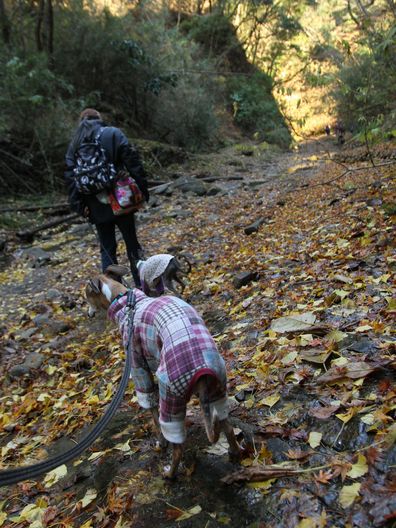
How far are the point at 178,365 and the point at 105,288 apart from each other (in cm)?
109

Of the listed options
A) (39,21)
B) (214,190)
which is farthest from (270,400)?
(39,21)

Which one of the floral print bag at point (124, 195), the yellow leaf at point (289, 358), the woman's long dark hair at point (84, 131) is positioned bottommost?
the yellow leaf at point (289, 358)

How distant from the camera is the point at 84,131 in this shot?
187 inches

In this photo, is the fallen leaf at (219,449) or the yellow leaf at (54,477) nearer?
the fallen leaf at (219,449)

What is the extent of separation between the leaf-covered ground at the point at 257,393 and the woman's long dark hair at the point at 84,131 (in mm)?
2205

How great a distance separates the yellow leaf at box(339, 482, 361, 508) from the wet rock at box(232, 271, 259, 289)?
319 cm

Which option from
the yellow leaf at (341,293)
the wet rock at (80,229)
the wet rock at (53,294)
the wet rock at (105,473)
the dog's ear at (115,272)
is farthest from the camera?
the wet rock at (80,229)

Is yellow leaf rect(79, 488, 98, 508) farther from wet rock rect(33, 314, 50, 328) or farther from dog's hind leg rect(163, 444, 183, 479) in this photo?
wet rock rect(33, 314, 50, 328)

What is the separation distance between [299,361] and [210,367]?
1.14 meters

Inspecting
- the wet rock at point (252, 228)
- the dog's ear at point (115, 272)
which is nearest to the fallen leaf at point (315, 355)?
the dog's ear at point (115, 272)

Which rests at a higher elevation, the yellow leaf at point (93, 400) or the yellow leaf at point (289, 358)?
the yellow leaf at point (289, 358)

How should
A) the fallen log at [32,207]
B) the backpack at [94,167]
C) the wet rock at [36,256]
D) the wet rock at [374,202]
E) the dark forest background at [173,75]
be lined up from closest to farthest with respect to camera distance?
the backpack at [94,167] → the wet rock at [374,202] → the dark forest background at [173,75] → the wet rock at [36,256] → the fallen log at [32,207]

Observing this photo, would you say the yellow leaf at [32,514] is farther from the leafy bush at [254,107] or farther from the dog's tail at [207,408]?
the leafy bush at [254,107]

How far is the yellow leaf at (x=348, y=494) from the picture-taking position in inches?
74.1
